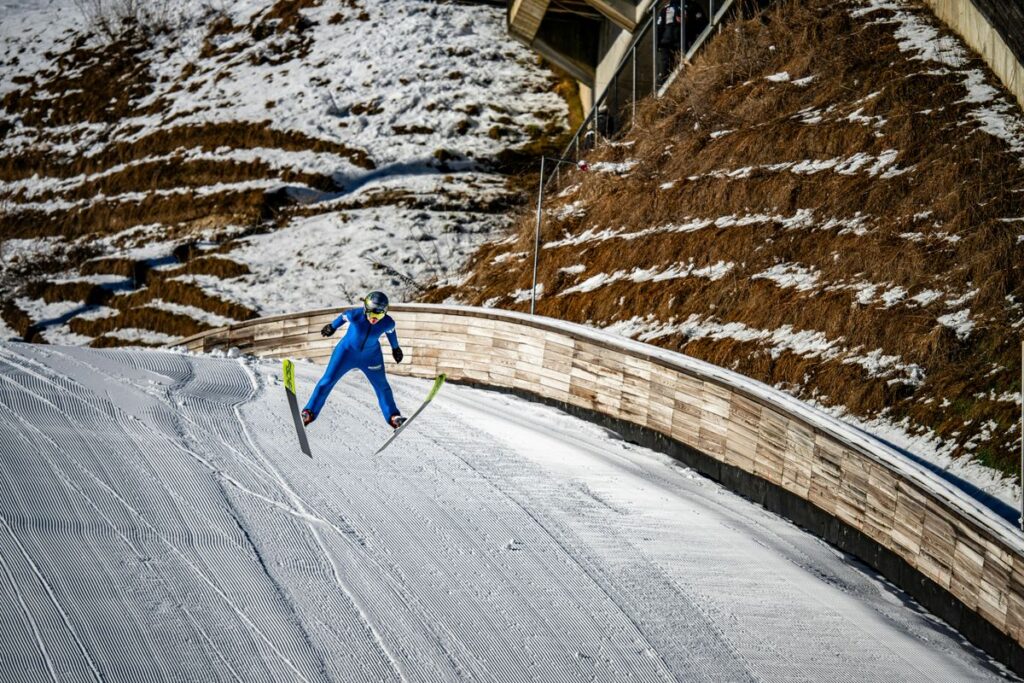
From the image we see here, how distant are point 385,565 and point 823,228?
844cm

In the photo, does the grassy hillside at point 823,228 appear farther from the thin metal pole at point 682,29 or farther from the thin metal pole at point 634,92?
the thin metal pole at point 634,92

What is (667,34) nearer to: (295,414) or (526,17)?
(526,17)

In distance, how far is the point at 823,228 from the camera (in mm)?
13070

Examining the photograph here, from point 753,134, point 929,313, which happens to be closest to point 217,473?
point 929,313

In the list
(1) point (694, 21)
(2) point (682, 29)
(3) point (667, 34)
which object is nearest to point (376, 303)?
(2) point (682, 29)

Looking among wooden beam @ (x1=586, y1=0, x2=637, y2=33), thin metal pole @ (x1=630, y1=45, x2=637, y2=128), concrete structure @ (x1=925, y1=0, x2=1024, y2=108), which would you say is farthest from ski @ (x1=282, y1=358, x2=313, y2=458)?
wooden beam @ (x1=586, y1=0, x2=637, y2=33)

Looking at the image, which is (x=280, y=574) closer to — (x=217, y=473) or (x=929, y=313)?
(x=217, y=473)

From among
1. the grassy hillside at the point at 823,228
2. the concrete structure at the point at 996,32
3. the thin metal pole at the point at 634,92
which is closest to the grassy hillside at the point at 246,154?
the thin metal pole at the point at 634,92

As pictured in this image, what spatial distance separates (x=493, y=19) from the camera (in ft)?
115

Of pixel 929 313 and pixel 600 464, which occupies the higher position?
pixel 929 313

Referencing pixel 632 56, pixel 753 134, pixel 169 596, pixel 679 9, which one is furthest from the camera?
pixel 632 56

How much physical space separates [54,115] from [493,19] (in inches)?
639

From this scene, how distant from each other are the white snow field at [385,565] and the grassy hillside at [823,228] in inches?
79.0

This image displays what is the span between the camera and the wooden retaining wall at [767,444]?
23.1 ft
